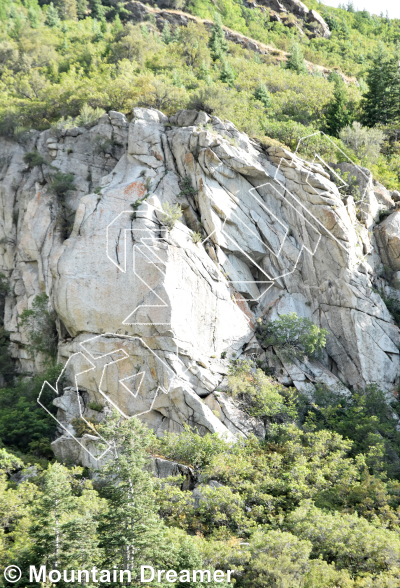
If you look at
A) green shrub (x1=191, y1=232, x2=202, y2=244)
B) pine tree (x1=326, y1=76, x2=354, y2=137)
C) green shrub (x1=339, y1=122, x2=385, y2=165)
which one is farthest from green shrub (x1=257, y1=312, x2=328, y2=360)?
pine tree (x1=326, y1=76, x2=354, y2=137)

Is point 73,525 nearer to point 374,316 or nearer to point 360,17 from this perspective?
point 374,316

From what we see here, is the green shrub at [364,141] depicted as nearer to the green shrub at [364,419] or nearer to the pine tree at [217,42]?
the green shrub at [364,419]

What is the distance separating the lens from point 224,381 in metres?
28.4

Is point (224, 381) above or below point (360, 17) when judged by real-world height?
below

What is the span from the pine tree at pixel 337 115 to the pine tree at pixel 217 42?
19445 mm

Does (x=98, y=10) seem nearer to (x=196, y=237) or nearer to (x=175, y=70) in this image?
(x=175, y=70)

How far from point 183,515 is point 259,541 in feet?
12.5

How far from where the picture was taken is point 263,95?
50125 mm

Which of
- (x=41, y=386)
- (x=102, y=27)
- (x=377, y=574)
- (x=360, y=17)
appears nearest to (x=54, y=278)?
(x=41, y=386)

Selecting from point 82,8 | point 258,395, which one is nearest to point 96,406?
point 258,395

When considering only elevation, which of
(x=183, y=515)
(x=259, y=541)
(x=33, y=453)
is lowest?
(x=33, y=453)

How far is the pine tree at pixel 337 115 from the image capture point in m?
45.7

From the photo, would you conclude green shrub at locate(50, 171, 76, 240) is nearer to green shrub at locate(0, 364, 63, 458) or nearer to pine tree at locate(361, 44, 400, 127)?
green shrub at locate(0, 364, 63, 458)

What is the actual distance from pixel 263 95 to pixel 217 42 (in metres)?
19.6
